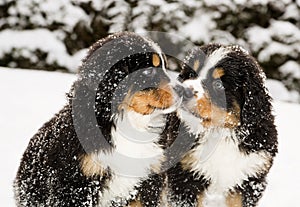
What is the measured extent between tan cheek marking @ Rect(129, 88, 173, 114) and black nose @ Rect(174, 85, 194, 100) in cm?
8

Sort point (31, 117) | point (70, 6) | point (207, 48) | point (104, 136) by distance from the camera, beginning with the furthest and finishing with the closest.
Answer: point (70, 6) → point (31, 117) → point (207, 48) → point (104, 136)

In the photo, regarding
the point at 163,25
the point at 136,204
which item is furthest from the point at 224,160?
the point at 163,25

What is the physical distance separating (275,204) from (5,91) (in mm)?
3375

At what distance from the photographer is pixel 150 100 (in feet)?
13.1

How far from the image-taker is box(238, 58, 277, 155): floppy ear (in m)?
4.39

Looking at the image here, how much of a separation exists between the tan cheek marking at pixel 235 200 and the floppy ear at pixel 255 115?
353mm

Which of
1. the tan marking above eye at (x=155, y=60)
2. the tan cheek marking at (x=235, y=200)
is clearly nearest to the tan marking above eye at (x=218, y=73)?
the tan marking above eye at (x=155, y=60)

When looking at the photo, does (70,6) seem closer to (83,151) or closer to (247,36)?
(247,36)

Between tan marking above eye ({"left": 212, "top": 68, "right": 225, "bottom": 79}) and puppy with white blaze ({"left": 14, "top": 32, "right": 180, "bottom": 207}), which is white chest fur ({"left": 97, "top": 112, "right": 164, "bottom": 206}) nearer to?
puppy with white blaze ({"left": 14, "top": 32, "right": 180, "bottom": 207})

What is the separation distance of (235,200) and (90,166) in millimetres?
1166

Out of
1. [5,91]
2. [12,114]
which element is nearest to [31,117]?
[12,114]

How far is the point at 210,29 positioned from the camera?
8953 millimetres

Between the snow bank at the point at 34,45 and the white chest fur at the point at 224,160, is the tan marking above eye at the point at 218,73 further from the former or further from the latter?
the snow bank at the point at 34,45

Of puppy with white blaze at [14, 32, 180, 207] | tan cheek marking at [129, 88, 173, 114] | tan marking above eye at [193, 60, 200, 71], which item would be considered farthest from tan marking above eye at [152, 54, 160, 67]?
tan marking above eye at [193, 60, 200, 71]
